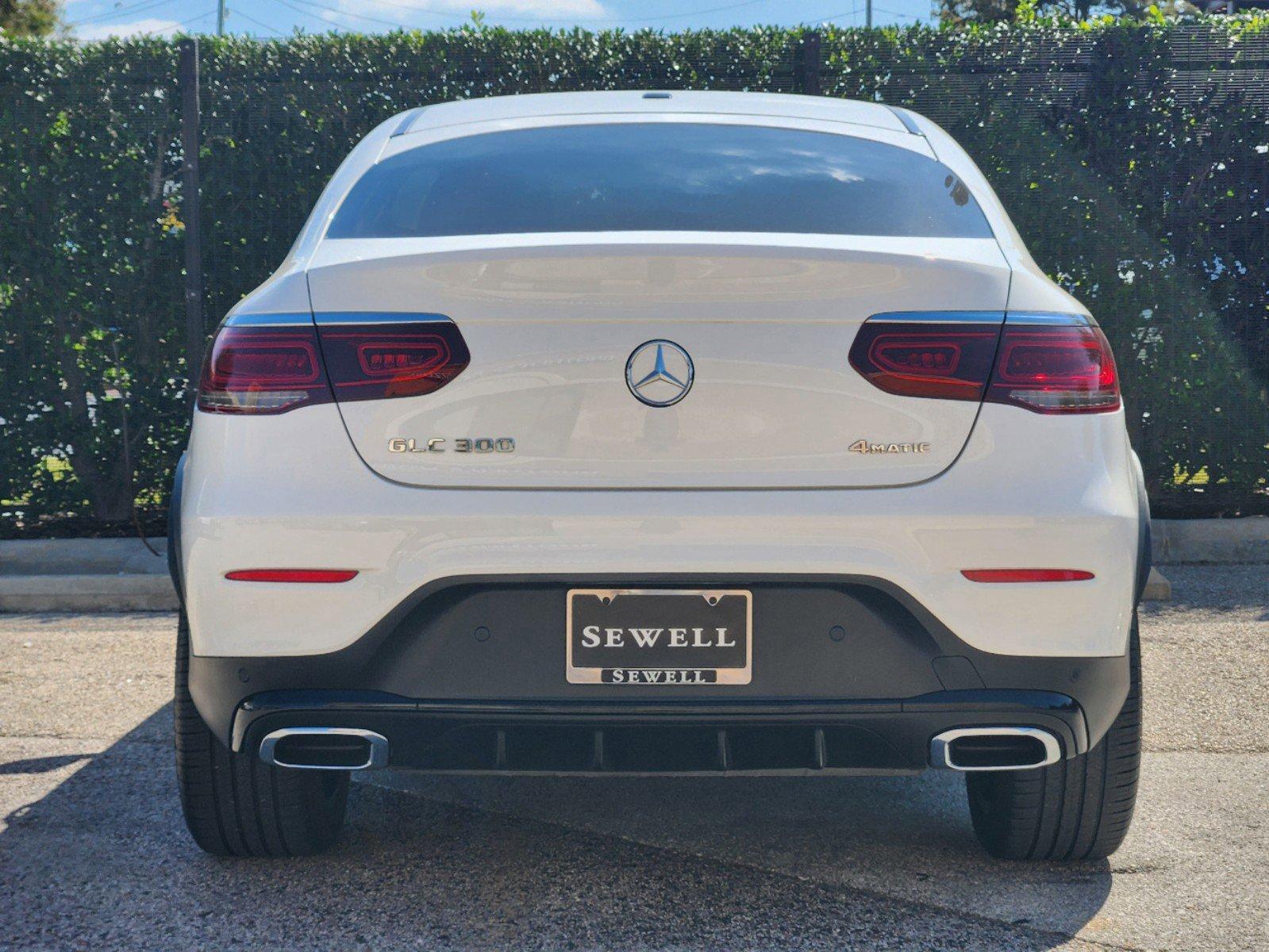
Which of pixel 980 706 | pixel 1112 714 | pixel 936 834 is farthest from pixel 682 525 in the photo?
pixel 936 834

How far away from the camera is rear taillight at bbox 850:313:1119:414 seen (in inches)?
104

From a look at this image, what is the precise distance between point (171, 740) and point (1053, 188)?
213 inches

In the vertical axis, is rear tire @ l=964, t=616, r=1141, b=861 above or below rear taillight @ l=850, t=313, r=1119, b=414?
below

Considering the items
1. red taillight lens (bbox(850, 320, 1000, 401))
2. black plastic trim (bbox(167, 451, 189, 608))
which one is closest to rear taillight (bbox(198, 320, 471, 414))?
black plastic trim (bbox(167, 451, 189, 608))

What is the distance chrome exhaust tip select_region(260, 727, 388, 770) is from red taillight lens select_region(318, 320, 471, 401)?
2.03ft

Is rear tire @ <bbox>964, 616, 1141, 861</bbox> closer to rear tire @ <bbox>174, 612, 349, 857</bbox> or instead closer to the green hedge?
rear tire @ <bbox>174, 612, 349, 857</bbox>

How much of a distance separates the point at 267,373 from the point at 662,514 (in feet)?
2.53

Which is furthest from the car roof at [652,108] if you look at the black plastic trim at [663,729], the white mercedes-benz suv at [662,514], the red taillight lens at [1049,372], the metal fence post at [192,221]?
the metal fence post at [192,221]

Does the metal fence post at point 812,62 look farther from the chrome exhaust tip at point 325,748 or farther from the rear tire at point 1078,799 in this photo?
the chrome exhaust tip at point 325,748

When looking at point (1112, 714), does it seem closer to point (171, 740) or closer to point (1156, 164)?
point (171, 740)

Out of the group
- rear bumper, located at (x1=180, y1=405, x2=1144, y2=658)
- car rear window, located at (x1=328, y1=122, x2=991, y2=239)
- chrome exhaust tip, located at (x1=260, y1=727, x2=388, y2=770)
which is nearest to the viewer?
rear bumper, located at (x1=180, y1=405, x2=1144, y2=658)

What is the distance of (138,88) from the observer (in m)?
7.58

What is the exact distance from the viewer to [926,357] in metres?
2.64

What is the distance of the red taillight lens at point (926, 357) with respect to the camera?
2631mm
